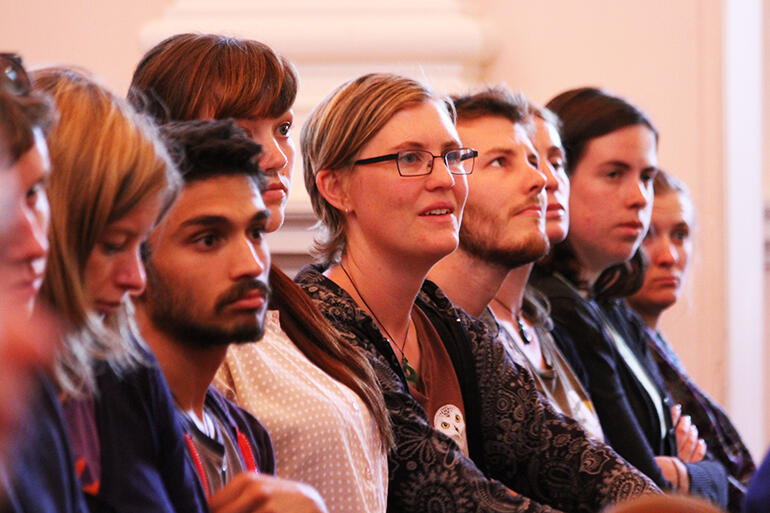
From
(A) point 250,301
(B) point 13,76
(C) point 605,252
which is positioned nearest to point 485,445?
(A) point 250,301

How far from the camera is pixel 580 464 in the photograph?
2.27 meters

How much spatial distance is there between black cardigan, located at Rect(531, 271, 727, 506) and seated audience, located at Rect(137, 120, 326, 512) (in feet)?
4.50

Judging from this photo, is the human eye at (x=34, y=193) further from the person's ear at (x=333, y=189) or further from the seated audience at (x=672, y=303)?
the seated audience at (x=672, y=303)

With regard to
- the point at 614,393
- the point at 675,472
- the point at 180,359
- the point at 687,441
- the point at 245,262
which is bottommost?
the point at 687,441

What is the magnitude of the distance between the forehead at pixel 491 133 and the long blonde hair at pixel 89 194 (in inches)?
51.5

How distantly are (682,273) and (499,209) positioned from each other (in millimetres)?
1258

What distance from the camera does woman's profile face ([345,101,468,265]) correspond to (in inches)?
88.4

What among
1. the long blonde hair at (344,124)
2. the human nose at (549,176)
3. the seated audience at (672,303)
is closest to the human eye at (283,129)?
the long blonde hair at (344,124)

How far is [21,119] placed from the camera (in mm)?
1228

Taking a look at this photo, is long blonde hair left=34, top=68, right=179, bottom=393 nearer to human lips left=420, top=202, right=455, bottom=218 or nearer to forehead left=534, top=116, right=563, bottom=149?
human lips left=420, top=202, right=455, bottom=218

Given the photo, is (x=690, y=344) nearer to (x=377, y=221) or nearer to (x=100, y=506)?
(x=377, y=221)

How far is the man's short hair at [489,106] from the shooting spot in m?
2.77

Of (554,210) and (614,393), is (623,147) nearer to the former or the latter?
(554,210)

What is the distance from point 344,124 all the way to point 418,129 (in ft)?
0.42
